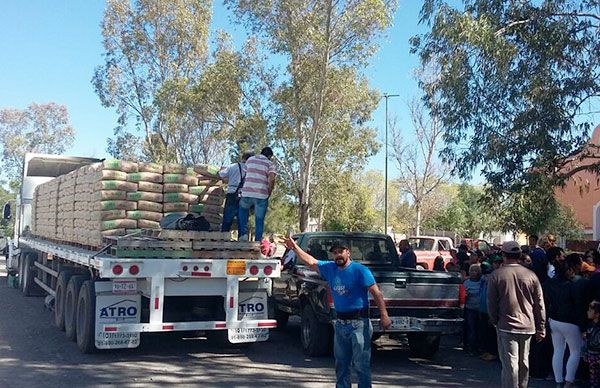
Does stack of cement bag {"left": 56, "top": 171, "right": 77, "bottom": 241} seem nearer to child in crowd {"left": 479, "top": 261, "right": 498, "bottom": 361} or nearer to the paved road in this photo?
the paved road

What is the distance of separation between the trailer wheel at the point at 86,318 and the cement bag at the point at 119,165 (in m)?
1.59

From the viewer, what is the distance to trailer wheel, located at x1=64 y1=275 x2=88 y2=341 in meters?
9.44

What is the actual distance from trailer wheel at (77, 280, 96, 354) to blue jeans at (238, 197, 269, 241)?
2.25 m

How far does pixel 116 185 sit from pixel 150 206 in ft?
1.91

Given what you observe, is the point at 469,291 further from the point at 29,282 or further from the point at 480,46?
the point at 29,282

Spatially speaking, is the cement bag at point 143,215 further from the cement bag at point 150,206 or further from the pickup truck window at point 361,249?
the pickup truck window at point 361,249

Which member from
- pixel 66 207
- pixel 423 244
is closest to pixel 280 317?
pixel 66 207

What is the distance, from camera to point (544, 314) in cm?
639

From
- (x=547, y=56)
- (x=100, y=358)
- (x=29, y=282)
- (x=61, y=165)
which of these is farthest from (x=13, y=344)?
(x=547, y=56)

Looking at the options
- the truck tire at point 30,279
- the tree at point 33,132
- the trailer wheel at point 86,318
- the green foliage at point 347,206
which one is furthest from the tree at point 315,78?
the tree at point 33,132

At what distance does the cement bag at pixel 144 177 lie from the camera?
29.9 ft

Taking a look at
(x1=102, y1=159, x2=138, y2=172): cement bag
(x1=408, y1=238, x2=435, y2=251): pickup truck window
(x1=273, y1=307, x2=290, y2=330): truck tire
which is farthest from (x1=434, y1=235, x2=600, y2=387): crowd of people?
(x1=408, y1=238, x2=435, y2=251): pickup truck window

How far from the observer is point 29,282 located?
617 inches

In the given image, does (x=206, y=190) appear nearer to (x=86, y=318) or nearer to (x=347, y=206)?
(x=86, y=318)
